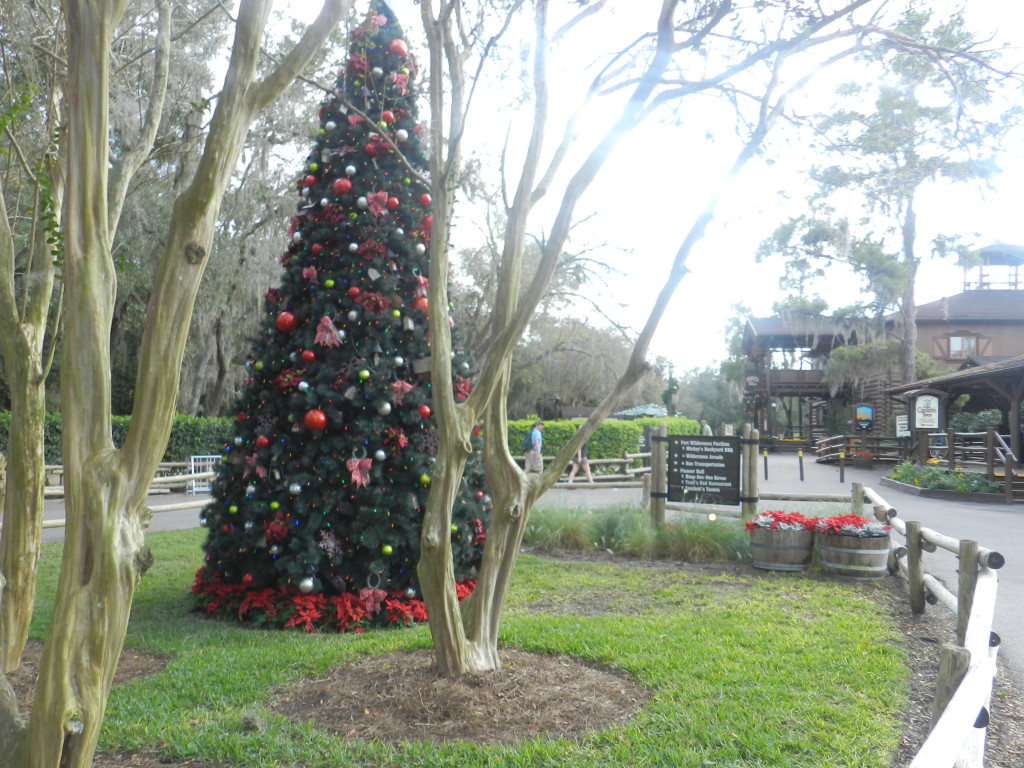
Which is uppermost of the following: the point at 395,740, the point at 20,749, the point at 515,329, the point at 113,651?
the point at 515,329

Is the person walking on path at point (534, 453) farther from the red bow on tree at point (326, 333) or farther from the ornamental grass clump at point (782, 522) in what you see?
the red bow on tree at point (326, 333)

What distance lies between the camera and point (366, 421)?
6.64 metres

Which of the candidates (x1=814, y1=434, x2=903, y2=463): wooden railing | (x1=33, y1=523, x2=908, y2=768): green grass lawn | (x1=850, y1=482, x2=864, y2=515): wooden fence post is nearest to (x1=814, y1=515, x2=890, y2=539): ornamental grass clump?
(x1=33, y1=523, x2=908, y2=768): green grass lawn

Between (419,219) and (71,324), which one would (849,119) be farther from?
(71,324)

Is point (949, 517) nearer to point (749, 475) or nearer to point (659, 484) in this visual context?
point (749, 475)

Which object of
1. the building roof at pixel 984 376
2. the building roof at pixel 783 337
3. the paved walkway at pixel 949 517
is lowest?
the paved walkway at pixel 949 517

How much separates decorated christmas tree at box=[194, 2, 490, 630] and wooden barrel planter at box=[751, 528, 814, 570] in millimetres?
3474

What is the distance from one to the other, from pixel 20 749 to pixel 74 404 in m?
1.16

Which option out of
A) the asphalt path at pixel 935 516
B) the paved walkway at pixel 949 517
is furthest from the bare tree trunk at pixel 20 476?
the paved walkway at pixel 949 517

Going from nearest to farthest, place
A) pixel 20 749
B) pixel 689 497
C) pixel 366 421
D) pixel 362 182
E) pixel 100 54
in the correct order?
pixel 20 749 → pixel 100 54 → pixel 366 421 → pixel 362 182 → pixel 689 497

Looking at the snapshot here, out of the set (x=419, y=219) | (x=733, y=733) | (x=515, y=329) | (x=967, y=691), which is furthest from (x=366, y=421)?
(x=967, y=691)

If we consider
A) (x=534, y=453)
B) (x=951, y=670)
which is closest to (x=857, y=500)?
(x=951, y=670)

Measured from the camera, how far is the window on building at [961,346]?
4109 cm

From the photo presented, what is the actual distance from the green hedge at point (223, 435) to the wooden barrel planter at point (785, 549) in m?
11.7
